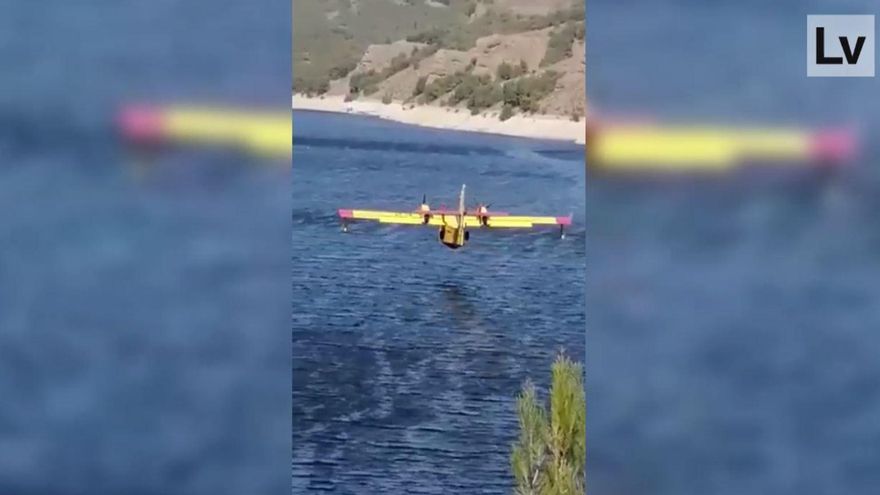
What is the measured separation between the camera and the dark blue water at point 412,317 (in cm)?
321

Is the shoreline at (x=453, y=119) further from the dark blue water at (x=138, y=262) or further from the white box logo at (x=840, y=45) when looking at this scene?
the white box logo at (x=840, y=45)

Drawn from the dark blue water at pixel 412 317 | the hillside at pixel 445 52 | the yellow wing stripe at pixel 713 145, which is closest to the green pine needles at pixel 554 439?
the dark blue water at pixel 412 317

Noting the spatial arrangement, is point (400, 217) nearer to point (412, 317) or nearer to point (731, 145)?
point (412, 317)

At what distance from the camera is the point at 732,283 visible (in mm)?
3180

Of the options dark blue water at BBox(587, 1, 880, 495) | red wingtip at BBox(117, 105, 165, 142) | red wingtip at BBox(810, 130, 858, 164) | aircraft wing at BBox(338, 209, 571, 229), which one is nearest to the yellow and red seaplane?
aircraft wing at BBox(338, 209, 571, 229)

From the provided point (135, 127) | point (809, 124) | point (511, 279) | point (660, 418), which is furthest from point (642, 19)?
point (135, 127)

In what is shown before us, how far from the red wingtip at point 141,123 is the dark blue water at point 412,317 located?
1.28ft

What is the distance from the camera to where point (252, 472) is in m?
3.24

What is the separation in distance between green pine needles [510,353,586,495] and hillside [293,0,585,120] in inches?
29.1

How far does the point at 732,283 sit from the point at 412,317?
0.89 meters

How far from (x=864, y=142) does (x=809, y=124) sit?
6.2 inches

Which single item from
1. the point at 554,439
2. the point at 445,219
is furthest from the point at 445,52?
the point at 554,439

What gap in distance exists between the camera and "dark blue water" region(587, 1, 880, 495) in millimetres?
3158

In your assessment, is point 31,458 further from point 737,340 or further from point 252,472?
point 737,340
